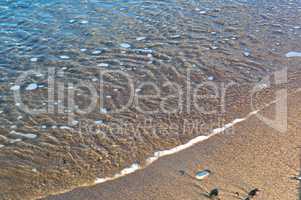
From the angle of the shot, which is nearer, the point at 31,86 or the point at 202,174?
the point at 202,174

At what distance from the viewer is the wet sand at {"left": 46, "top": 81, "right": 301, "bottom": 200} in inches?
149

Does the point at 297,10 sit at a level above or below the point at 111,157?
above

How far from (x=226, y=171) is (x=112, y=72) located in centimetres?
261

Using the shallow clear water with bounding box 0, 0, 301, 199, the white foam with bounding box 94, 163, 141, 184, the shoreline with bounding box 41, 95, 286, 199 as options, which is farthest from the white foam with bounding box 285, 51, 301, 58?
the white foam with bounding box 94, 163, 141, 184

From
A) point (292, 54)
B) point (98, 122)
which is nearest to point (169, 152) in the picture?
point (98, 122)

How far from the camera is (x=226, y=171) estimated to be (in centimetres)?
403

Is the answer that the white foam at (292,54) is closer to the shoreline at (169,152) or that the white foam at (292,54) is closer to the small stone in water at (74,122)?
the shoreline at (169,152)

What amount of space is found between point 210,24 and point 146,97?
9.09 ft

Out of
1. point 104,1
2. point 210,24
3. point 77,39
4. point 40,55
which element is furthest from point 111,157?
point 104,1

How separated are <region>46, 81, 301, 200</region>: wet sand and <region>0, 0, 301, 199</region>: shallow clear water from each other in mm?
251

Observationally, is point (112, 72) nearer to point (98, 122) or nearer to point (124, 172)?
point (98, 122)

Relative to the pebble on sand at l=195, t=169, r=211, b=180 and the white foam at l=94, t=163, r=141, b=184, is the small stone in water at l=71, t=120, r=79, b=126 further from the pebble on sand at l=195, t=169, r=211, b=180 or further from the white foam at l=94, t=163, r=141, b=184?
the pebble on sand at l=195, t=169, r=211, b=180

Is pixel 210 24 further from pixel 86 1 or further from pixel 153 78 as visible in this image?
pixel 86 1

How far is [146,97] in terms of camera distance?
542cm
